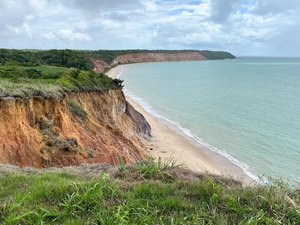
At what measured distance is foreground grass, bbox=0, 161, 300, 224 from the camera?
5461mm

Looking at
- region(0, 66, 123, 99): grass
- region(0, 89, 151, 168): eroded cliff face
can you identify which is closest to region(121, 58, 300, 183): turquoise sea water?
region(0, 89, 151, 168): eroded cliff face

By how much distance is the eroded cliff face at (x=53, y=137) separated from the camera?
47.1 feet

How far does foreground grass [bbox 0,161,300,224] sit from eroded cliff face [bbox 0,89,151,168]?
5.45 m

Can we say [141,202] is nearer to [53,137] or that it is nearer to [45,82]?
[53,137]

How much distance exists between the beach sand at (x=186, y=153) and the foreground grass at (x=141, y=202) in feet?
47.8

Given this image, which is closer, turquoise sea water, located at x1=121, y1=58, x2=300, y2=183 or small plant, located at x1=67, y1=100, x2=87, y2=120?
small plant, located at x1=67, y1=100, x2=87, y2=120

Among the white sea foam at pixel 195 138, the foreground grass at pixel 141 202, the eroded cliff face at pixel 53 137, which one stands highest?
the foreground grass at pixel 141 202

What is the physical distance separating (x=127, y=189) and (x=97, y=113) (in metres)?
20.7

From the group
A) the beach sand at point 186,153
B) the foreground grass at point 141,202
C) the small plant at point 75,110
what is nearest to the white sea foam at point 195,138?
the beach sand at point 186,153

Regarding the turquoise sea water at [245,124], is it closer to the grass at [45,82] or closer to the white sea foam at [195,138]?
the white sea foam at [195,138]

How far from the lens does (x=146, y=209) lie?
5734 millimetres

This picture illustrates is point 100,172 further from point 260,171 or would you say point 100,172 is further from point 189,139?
point 189,139

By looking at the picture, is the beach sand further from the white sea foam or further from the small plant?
the small plant

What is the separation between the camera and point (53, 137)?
15.9 meters
